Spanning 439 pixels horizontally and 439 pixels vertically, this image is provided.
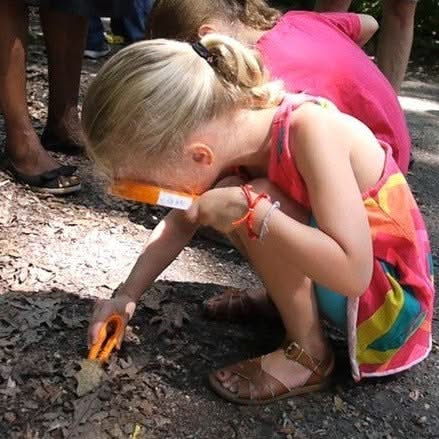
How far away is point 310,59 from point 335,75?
0.23ft

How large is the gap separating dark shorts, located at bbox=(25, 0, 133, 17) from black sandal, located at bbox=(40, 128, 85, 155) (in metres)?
0.45

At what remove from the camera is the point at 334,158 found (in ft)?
4.26

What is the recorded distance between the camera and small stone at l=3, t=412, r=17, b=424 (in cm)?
140

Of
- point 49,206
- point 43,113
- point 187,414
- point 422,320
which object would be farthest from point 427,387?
point 43,113

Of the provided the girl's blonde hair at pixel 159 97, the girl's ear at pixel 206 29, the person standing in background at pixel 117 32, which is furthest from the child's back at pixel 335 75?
the person standing in background at pixel 117 32

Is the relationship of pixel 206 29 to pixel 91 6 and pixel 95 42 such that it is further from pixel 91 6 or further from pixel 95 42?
pixel 95 42

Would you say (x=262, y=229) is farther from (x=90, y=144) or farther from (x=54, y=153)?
(x=54, y=153)

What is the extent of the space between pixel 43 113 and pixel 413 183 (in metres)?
1.37

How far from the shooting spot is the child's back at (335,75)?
5.96 ft

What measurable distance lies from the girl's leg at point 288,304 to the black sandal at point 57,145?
3.67 feet

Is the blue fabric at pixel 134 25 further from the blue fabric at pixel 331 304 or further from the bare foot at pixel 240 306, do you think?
the blue fabric at pixel 331 304

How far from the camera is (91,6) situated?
2.16 meters

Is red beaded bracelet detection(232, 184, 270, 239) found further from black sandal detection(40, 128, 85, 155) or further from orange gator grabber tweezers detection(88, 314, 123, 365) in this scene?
black sandal detection(40, 128, 85, 155)

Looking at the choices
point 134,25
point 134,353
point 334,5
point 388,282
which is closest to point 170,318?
point 134,353
